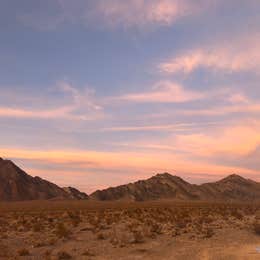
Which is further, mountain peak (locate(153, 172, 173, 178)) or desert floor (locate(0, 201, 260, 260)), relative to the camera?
mountain peak (locate(153, 172, 173, 178))

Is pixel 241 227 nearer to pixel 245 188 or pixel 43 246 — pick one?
pixel 43 246

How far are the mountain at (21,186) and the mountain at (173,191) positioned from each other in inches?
583

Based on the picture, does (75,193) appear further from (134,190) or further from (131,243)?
(131,243)

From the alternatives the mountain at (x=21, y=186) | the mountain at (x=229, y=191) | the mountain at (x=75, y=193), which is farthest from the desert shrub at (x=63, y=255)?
the mountain at (x=229, y=191)

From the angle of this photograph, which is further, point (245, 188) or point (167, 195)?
point (245, 188)

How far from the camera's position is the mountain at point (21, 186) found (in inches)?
5423

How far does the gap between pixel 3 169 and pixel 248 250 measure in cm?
12996

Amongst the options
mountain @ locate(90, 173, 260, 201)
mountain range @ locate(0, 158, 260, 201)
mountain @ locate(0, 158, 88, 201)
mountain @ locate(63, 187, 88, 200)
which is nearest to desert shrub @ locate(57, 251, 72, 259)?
mountain @ locate(0, 158, 88, 201)

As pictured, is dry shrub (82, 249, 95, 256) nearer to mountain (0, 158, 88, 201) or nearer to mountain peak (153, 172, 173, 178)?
mountain (0, 158, 88, 201)

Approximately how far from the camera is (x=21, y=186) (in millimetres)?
141500

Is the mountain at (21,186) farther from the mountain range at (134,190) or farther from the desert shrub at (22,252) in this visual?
the desert shrub at (22,252)

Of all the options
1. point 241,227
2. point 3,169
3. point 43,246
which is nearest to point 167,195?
point 3,169

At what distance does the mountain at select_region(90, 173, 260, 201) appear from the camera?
161125mm

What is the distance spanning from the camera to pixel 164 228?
32312mm
